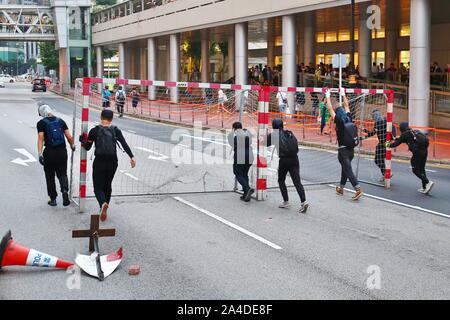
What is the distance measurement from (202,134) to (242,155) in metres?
13.9

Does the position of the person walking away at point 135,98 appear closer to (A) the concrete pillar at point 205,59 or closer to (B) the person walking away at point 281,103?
(B) the person walking away at point 281,103

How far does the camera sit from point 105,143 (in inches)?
397

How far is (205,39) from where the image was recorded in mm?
51906

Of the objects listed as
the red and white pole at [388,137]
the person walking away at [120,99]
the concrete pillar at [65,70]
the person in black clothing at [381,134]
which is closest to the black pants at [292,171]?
the red and white pole at [388,137]

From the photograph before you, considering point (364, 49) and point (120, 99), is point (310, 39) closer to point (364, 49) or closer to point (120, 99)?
point (364, 49)

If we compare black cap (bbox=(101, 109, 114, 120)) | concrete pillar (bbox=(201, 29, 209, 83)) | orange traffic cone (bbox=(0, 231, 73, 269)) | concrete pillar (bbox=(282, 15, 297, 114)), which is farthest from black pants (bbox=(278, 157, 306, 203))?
concrete pillar (bbox=(201, 29, 209, 83))

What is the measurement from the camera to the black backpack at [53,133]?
11.0 metres

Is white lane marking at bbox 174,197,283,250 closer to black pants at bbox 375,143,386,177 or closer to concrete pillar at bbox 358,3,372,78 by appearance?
black pants at bbox 375,143,386,177

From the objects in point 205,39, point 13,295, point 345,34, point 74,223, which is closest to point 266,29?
point 345,34

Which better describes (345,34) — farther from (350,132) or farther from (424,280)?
(424,280)

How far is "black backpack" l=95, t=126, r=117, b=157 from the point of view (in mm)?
10031

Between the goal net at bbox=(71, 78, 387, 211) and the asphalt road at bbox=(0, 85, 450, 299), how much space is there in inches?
43.3

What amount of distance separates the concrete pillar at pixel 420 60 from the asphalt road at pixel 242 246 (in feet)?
35.8

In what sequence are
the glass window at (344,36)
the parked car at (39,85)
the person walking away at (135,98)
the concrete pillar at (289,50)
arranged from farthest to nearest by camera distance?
the parked car at (39,85), the glass window at (344,36), the concrete pillar at (289,50), the person walking away at (135,98)
